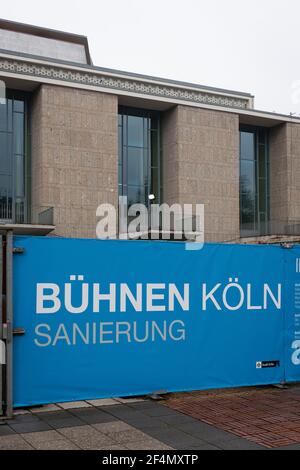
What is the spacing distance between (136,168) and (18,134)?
27.4 ft

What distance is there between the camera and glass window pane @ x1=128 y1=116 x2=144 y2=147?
39344 millimetres

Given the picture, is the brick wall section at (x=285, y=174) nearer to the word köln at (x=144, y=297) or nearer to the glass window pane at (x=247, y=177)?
the glass window pane at (x=247, y=177)

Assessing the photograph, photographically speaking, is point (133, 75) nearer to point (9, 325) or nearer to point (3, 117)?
point (3, 117)

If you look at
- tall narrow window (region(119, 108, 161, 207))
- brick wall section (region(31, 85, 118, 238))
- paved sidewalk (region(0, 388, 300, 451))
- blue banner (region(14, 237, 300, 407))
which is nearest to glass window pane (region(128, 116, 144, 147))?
tall narrow window (region(119, 108, 161, 207))

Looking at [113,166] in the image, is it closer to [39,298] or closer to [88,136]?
[88,136]

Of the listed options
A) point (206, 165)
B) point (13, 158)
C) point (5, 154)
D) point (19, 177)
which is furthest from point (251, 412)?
point (206, 165)

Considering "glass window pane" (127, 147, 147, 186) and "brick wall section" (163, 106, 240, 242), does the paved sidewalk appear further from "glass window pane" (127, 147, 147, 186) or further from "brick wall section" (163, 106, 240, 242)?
"glass window pane" (127, 147, 147, 186)

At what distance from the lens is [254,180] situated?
44000 mm

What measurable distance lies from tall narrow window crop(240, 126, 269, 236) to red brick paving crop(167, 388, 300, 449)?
111 ft

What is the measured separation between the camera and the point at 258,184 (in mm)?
44188

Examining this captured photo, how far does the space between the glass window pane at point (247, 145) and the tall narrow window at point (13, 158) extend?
55.9 ft

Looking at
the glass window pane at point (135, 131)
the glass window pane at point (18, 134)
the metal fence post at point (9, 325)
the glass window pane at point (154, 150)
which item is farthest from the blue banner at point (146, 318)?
the glass window pane at point (154, 150)

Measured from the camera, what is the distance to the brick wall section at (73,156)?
34.6m
